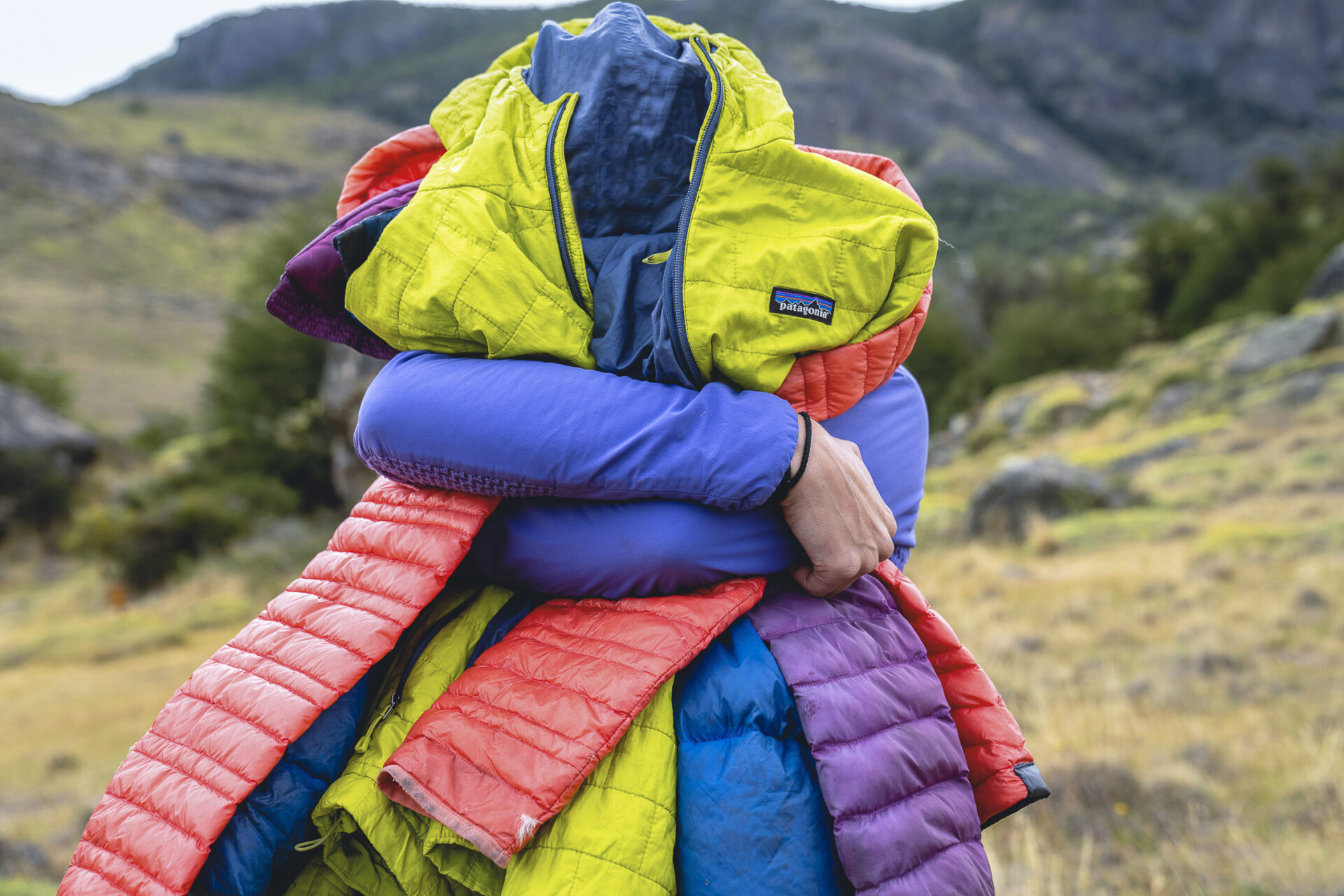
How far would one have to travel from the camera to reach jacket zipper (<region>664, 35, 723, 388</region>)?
106 cm

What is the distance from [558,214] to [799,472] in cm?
50

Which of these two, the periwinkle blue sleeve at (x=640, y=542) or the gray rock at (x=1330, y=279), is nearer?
the periwinkle blue sleeve at (x=640, y=542)

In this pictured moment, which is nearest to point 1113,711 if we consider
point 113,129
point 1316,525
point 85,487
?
point 1316,525

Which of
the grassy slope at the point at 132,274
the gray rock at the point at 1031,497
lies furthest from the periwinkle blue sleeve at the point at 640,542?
the grassy slope at the point at 132,274

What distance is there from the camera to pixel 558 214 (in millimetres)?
1137

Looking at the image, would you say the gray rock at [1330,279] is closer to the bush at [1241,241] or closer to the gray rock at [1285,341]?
the bush at [1241,241]

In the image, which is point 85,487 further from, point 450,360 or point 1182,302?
point 1182,302

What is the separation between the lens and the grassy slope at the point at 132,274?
1233 inches

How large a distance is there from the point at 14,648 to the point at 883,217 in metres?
13.0

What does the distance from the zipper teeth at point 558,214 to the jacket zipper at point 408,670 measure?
19.9 inches

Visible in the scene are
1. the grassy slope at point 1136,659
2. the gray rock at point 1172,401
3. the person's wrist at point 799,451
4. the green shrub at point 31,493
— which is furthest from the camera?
the green shrub at point 31,493

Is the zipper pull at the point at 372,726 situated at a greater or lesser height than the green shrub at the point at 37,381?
greater

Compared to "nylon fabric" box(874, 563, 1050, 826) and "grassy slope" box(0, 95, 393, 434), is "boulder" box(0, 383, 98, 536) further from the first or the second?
"nylon fabric" box(874, 563, 1050, 826)

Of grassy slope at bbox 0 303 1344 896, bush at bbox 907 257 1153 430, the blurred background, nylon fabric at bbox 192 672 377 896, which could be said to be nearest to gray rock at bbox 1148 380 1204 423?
the blurred background
